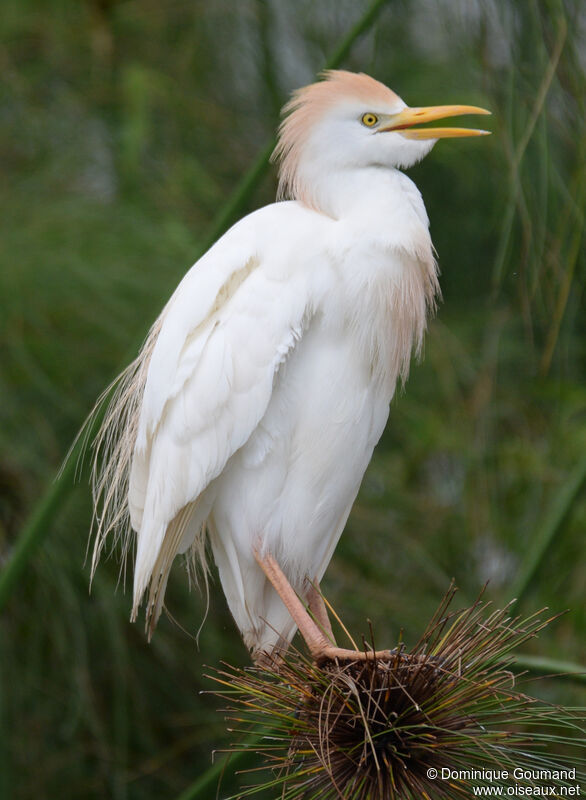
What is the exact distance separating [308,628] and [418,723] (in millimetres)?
218

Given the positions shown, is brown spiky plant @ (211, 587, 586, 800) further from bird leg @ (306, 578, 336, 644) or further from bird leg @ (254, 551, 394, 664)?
bird leg @ (306, 578, 336, 644)

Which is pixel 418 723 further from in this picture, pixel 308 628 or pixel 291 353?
pixel 291 353

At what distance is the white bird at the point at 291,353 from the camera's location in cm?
109

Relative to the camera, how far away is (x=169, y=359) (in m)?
1.12

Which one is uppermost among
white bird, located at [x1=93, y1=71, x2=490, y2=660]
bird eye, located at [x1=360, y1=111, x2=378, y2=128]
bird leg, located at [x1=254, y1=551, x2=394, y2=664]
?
bird eye, located at [x1=360, y1=111, x2=378, y2=128]

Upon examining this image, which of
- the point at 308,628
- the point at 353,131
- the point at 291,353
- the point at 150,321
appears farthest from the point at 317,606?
the point at 150,321

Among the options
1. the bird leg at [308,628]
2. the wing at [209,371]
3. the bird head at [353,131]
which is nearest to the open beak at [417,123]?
the bird head at [353,131]

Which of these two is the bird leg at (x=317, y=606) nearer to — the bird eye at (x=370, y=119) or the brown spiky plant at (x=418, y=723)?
the brown spiky plant at (x=418, y=723)

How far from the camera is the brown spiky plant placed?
2.58ft

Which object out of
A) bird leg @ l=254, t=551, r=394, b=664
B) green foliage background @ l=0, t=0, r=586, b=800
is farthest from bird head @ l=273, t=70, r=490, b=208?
bird leg @ l=254, t=551, r=394, b=664

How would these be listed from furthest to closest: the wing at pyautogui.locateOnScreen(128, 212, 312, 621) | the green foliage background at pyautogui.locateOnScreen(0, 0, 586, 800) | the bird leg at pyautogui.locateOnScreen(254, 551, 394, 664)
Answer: the green foliage background at pyautogui.locateOnScreen(0, 0, 586, 800)
the wing at pyautogui.locateOnScreen(128, 212, 312, 621)
the bird leg at pyautogui.locateOnScreen(254, 551, 394, 664)

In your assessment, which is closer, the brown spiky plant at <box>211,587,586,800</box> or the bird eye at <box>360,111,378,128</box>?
the brown spiky plant at <box>211,587,586,800</box>

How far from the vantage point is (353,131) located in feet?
3.76

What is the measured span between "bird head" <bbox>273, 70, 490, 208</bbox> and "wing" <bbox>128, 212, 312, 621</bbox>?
0.11 m
